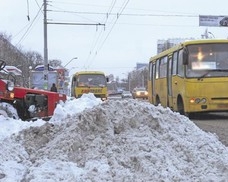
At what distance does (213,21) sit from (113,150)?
34.5 m

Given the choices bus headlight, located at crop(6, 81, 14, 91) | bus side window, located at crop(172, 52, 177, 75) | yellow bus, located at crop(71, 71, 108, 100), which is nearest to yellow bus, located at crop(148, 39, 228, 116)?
bus side window, located at crop(172, 52, 177, 75)

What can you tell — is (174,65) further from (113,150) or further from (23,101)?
(113,150)

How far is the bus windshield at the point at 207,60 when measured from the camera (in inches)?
693

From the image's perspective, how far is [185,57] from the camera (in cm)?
1730

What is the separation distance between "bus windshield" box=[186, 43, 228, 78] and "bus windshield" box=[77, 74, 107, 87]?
1402 cm

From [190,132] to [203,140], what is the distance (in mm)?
436

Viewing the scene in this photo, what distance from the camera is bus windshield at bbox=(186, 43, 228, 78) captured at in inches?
693

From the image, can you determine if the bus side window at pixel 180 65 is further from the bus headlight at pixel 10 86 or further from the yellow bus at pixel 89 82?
the yellow bus at pixel 89 82

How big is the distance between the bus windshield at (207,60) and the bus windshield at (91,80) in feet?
46.0

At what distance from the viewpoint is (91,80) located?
3177 centimetres

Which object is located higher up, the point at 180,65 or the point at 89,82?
the point at 180,65

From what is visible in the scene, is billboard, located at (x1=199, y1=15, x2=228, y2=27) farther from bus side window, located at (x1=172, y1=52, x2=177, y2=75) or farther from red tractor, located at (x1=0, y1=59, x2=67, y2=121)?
red tractor, located at (x1=0, y1=59, x2=67, y2=121)

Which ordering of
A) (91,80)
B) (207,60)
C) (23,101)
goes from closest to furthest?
(23,101) → (207,60) → (91,80)

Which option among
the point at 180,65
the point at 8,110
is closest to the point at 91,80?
the point at 180,65
